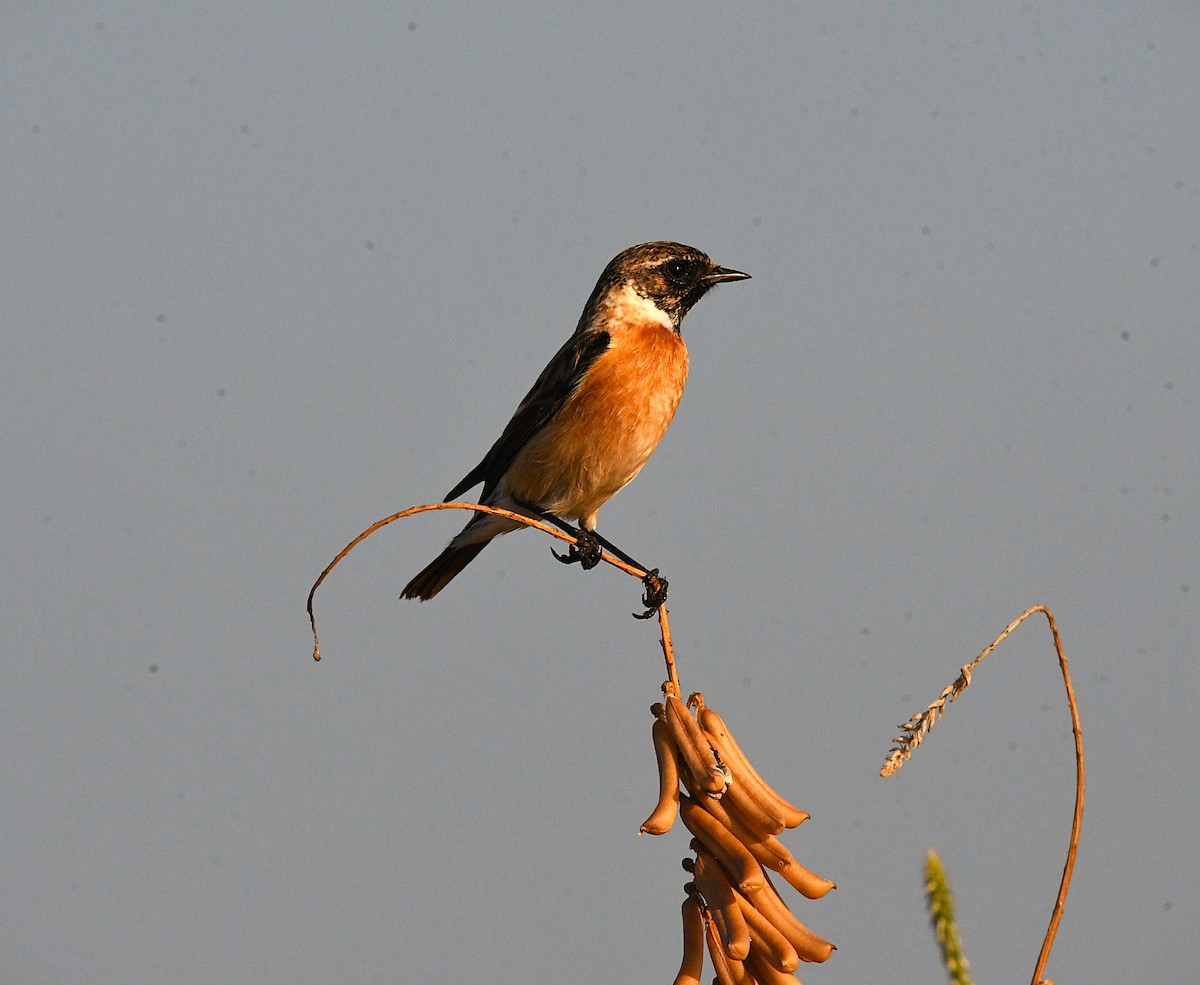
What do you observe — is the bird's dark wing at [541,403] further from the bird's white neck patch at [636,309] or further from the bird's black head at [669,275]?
the bird's black head at [669,275]

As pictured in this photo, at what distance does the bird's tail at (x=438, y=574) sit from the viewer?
6.54m

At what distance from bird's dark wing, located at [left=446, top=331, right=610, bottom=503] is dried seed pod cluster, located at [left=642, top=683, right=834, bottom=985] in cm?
371

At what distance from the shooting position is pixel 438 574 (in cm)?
657

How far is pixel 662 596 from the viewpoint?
5605 mm

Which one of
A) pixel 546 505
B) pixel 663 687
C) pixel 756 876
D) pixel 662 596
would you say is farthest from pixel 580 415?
pixel 756 876

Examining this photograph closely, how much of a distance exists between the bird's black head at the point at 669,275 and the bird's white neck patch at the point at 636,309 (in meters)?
0.02

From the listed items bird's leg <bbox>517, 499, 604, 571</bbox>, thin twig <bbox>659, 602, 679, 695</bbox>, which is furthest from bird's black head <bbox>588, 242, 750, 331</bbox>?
thin twig <bbox>659, 602, 679, 695</bbox>

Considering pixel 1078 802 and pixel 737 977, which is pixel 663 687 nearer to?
pixel 737 977

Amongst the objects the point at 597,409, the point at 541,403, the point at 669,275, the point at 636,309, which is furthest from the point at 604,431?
the point at 669,275

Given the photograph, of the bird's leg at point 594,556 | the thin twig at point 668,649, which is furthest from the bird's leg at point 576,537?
the thin twig at point 668,649

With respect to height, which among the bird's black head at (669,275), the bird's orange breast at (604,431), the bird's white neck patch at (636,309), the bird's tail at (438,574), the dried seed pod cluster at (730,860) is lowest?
the dried seed pod cluster at (730,860)

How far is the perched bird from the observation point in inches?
241

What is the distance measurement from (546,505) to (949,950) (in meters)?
4.95

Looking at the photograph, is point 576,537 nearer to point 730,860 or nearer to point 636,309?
point 636,309
